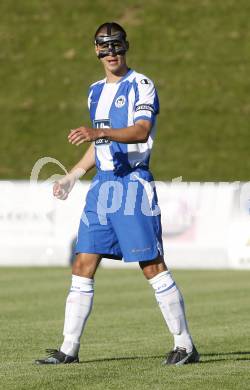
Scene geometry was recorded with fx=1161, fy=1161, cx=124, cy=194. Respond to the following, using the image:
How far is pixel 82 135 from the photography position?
7.75 metres

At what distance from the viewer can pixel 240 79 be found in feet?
124

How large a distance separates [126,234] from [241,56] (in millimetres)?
31194

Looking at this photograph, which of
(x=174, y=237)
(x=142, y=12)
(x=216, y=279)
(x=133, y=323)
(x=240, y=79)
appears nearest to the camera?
(x=133, y=323)

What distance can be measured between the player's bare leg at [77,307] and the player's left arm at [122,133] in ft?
3.12

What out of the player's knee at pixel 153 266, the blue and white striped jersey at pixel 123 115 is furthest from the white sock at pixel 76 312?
the blue and white striped jersey at pixel 123 115

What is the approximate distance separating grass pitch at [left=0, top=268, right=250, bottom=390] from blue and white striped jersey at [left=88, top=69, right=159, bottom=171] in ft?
4.83

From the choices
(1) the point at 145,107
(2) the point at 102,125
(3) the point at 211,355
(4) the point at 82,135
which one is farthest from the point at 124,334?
(4) the point at 82,135

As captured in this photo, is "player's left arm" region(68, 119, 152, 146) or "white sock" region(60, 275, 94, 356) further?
"white sock" region(60, 275, 94, 356)

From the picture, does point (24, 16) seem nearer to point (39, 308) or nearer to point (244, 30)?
point (244, 30)

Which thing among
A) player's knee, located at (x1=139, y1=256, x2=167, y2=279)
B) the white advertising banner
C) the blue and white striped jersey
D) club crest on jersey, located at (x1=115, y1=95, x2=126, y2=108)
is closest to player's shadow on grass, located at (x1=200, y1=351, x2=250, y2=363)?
player's knee, located at (x1=139, y1=256, x2=167, y2=279)

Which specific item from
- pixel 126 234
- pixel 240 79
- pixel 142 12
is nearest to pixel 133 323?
pixel 126 234

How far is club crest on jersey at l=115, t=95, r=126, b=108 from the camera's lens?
843 cm

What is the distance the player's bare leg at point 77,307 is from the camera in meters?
8.46

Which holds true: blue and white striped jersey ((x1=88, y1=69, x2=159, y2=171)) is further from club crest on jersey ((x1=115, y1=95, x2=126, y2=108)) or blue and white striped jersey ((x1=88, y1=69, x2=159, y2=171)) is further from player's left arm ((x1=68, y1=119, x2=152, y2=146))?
player's left arm ((x1=68, y1=119, x2=152, y2=146))
